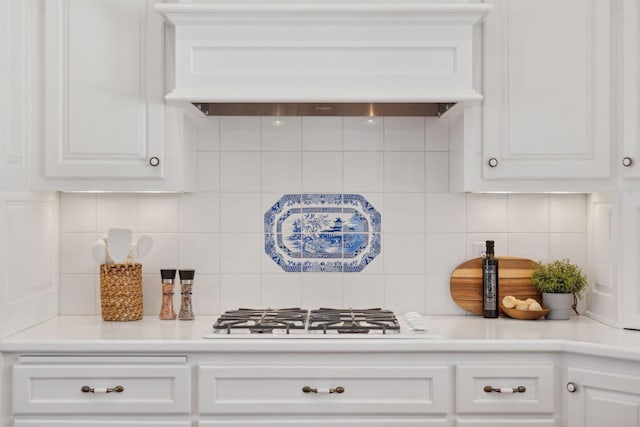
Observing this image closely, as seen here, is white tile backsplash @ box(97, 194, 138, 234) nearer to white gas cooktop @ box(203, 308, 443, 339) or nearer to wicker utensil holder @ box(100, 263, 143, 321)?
wicker utensil holder @ box(100, 263, 143, 321)

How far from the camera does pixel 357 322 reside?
2543mm

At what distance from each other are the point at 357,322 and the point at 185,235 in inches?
33.4

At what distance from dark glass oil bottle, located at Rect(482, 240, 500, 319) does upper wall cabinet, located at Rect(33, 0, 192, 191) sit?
4.38 feet

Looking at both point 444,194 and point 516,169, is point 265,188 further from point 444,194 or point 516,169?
point 516,169

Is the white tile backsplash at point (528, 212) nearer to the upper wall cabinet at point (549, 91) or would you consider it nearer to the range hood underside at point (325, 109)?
the upper wall cabinet at point (549, 91)

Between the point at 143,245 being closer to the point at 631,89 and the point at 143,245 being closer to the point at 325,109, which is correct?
the point at 325,109

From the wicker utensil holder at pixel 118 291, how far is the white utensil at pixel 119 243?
36 millimetres

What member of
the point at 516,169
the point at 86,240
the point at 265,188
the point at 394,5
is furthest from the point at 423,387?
the point at 86,240

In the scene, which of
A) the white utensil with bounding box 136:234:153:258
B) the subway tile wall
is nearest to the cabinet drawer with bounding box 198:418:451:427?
the subway tile wall

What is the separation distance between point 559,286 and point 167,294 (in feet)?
5.03

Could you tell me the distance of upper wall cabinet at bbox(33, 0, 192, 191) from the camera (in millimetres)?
2561

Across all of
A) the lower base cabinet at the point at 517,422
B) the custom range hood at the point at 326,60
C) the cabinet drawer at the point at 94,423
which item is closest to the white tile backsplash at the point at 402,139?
the custom range hood at the point at 326,60

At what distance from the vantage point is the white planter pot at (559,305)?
2.76m

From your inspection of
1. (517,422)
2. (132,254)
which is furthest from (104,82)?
(517,422)
